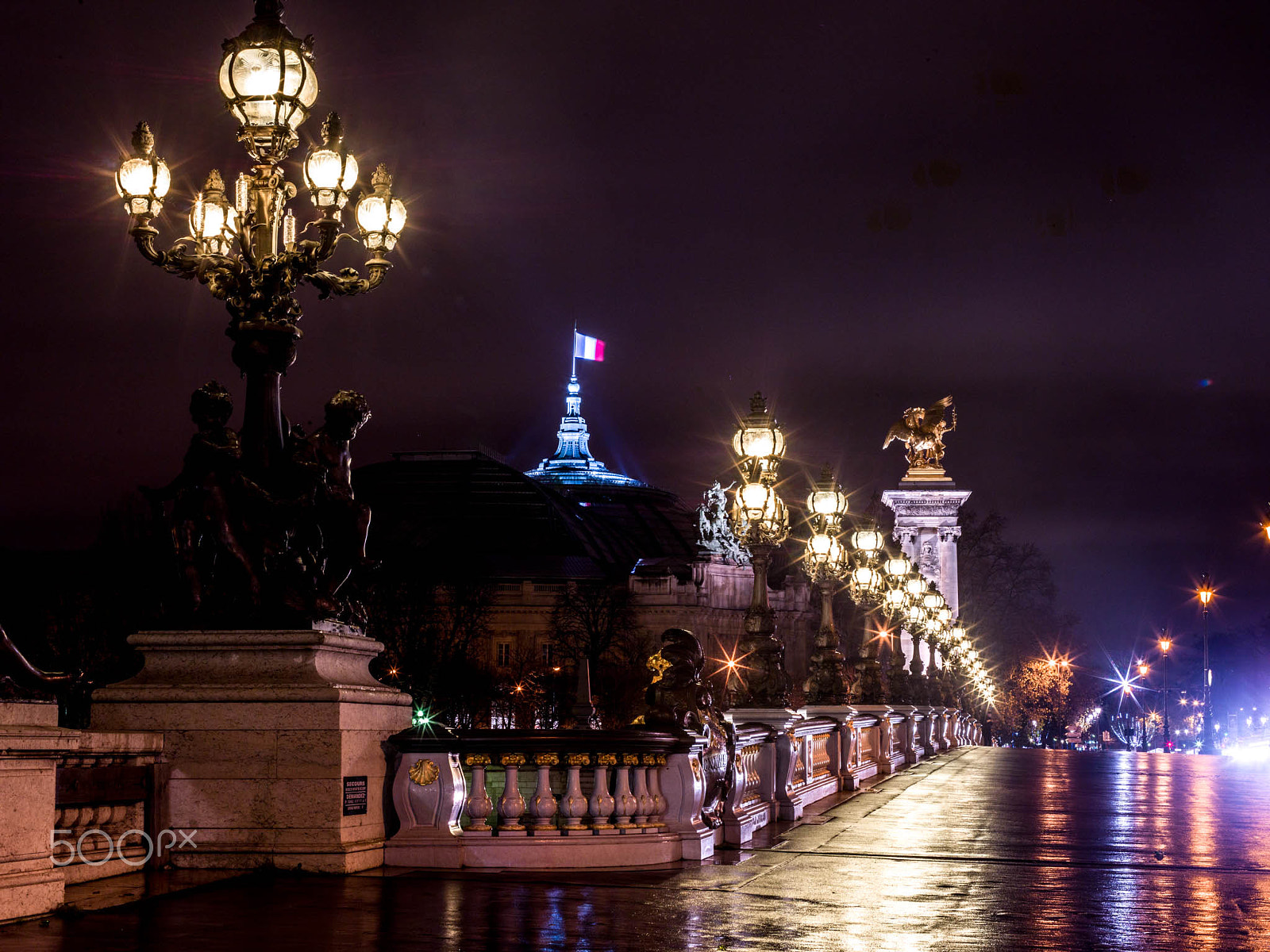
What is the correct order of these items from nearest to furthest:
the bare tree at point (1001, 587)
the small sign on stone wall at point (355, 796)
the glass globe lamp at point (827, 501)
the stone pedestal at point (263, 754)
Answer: the stone pedestal at point (263, 754) → the small sign on stone wall at point (355, 796) → the glass globe lamp at point (827, 501) → the bare tree at point (1001, 587)

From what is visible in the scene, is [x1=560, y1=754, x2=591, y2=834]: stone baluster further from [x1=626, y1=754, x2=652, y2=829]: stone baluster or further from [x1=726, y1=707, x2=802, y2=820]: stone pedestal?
[x1=726, y1=707, x2=802, y2=820]: stone pedestal

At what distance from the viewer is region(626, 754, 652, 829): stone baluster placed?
14.6 meters

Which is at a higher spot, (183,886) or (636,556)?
(636,556)

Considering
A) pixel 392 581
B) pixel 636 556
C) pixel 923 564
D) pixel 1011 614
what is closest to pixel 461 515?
pixel 636 556

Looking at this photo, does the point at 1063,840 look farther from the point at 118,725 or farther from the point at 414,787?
the point at 118,725

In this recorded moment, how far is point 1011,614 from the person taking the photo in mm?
110875

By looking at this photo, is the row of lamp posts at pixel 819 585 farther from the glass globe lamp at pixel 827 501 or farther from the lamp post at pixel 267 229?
the lamp post at pixel 267 229

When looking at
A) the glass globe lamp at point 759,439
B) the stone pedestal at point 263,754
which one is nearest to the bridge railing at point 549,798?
the stone pedestal at point 263,754

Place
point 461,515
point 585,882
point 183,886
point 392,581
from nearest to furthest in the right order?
point 183,886
point 585,882
point 392,581
point 461,515

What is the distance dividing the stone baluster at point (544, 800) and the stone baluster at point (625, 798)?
0.56 meters

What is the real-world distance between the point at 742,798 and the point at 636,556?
171976mm

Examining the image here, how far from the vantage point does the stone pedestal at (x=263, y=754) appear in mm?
13062

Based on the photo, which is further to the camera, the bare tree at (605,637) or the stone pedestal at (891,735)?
the bare tree at (605,637)

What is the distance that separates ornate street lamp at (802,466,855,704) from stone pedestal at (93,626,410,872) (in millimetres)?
17107
